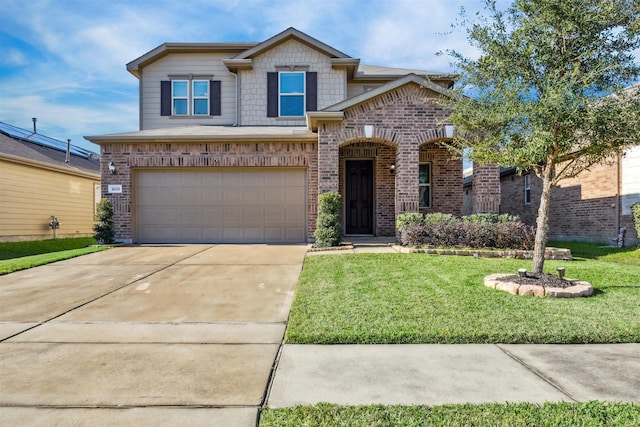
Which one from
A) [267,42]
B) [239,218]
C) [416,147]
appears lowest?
[239,218]

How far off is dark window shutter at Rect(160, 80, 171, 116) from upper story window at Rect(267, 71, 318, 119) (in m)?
3.81

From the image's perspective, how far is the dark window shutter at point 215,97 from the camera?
45.1 ft

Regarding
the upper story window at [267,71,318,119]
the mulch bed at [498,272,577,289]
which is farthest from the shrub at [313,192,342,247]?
the upper story window at [267,71,318,119]

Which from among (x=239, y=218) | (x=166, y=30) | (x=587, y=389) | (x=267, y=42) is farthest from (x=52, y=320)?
(x=166, y=30)

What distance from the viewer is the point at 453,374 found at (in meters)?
2.86

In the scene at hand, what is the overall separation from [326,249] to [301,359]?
6.13m

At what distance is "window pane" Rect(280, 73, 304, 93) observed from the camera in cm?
1334

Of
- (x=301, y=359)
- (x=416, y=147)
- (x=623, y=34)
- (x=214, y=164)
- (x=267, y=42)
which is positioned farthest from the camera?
(x=267, y=42)

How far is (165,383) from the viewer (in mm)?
2717

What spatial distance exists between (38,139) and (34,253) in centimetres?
896

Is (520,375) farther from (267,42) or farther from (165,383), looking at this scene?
(267,42)

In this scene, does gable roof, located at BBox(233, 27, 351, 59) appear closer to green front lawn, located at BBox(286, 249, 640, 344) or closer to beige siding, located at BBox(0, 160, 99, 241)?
beige siding, located at BBox(0, 160, 99, 241)

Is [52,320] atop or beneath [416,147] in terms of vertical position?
beneath

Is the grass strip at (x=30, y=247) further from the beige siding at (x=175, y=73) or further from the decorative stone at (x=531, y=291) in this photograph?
the decorative stone at (x=531, y=291)
